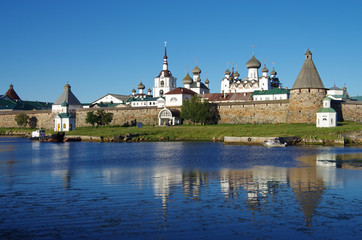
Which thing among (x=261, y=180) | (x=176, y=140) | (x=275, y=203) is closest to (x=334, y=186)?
(x=261, y=180)

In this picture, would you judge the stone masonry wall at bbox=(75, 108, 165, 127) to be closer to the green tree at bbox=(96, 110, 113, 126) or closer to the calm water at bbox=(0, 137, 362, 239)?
the green tree at bbox=(96, 110, 113, 126)

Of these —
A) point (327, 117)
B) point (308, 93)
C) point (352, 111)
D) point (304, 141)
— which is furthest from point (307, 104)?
point (304, 141)

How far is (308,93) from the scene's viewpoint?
4431 centimetres

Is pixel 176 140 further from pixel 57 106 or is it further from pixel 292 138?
pixel 57 106

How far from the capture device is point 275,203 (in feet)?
38.1

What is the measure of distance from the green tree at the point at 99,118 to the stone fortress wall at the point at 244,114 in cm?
232

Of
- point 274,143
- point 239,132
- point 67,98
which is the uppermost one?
point 67,98

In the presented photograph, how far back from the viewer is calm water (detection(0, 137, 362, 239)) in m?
9.16

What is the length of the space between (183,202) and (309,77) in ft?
118

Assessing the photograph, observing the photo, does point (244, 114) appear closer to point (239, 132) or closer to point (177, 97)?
point (239, 132)

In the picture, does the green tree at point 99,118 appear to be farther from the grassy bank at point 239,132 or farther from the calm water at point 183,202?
the calm water at point 183,202

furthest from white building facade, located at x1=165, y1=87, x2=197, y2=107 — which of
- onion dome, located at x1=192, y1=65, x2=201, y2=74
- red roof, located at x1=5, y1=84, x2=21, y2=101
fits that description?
red roof, located at x1=5, y1=84, x2=21, y2=101

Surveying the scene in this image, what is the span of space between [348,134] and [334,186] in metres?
22.1

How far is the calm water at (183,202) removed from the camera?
30.1ft
